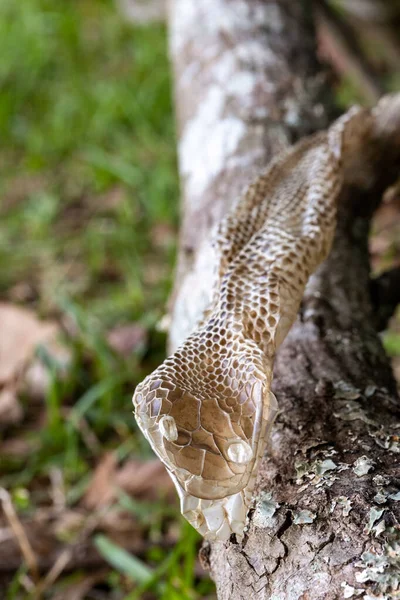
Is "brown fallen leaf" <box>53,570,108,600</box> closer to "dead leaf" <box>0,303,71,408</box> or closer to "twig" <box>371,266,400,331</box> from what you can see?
"dead leaf" <box>0,303,71,408</box>

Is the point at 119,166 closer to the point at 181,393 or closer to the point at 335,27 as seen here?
the point at 335,27

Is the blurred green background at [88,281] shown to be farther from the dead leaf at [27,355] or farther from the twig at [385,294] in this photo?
the twig at [385,294]

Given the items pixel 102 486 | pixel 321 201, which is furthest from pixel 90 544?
pixel 321 201

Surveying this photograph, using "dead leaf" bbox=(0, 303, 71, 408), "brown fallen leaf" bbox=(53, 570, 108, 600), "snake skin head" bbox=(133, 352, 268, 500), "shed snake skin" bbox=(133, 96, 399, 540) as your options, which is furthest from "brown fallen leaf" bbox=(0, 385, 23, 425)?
"snake skin head" bbox=(133, 352, 268, 500)

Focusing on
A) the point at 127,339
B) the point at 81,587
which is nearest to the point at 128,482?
the point at 81,587

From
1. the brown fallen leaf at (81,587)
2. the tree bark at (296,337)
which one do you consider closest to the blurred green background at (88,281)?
the brown fallen leaf at (81,587)

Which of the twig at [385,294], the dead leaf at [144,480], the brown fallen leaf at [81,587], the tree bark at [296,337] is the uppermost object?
the tree bark at [296,337]
